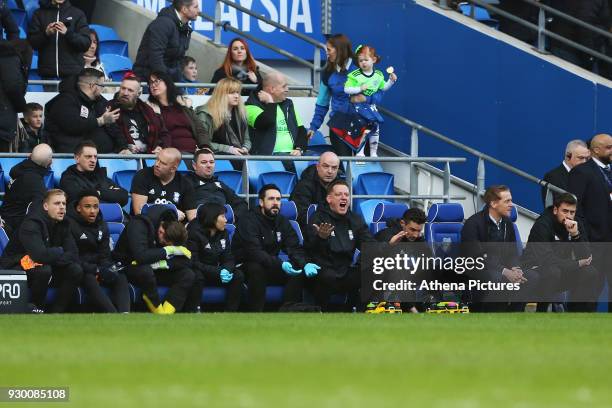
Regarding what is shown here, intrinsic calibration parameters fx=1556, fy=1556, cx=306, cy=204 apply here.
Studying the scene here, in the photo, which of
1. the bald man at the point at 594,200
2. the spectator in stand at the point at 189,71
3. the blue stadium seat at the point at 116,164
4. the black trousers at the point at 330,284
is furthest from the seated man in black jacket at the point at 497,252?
the spectator in stand at the point at 189,71

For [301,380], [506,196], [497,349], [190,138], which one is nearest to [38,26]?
[190,138]

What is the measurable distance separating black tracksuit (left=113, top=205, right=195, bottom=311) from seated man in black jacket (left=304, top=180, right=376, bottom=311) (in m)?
1.31

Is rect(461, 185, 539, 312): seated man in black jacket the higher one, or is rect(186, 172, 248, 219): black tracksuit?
rect(186, 172, 248, 219): black tracksuit

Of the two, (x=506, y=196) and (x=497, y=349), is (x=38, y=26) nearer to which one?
(x=506, y=196)

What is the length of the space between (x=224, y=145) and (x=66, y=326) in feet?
20.0

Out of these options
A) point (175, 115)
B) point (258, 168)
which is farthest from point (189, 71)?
point (258, 168)

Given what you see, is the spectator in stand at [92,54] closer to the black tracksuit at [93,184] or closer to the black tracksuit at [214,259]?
the black tracksuit at [93,184]

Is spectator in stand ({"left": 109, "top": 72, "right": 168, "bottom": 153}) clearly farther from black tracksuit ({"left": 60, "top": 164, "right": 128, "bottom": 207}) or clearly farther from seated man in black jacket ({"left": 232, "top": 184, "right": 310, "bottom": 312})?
seated man in black jacket ({"left": 232, "top": 184, "right": 310, "bottom": 312})

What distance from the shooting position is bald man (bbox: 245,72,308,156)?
1772cm

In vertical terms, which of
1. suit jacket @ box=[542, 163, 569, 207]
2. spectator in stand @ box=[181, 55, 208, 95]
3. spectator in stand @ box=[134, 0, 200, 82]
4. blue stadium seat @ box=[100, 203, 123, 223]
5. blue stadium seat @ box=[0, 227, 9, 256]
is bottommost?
blue stadium seat @ box=[0, 227, 9, 256]

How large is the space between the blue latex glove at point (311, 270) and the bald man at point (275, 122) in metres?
2.43

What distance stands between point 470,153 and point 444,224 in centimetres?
268

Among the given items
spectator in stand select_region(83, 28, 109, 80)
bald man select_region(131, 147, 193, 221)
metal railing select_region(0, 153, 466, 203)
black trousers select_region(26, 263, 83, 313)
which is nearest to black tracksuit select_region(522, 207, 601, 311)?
metal railing select_region(0, 153, 466, 203)

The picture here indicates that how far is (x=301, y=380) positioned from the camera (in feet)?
26.0
